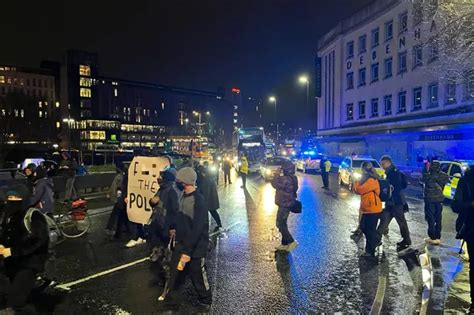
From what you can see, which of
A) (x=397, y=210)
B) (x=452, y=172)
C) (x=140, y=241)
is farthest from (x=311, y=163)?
(x=140, y=241)

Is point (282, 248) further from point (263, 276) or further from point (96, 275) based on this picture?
point (96, 275)

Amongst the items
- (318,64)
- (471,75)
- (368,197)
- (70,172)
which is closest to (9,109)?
(318,64)

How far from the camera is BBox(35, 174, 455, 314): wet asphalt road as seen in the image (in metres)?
5.91

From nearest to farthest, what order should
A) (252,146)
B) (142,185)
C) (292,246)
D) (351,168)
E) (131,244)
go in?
1. (142,185)
2. (292,246)
3. (131,244)
4. (351,168)
5. (252,146)

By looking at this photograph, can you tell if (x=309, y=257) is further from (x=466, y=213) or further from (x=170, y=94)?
(x=170, y=94)

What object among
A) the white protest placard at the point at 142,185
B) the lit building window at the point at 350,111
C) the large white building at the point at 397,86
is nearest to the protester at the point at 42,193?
the white protest placard at the point at 142,185

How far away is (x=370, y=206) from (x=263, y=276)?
8.80ft

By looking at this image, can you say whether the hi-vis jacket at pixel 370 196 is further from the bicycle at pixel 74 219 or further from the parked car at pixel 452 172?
the parked car at pixel 452 172

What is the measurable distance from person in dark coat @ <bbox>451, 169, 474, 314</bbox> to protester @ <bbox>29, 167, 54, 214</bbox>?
7.72 metres

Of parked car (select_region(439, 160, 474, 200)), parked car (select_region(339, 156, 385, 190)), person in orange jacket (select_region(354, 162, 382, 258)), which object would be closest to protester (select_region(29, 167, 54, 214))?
person in orange jacket (select_region(354, 162, 382, 258))

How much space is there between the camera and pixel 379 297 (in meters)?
6.21

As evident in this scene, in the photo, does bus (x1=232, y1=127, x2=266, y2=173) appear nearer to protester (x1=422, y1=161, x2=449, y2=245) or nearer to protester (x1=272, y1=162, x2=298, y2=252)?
protester (x1=422, y1=161, x2=449, y2=245)

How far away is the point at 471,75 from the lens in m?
20.1

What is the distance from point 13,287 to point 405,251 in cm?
725
